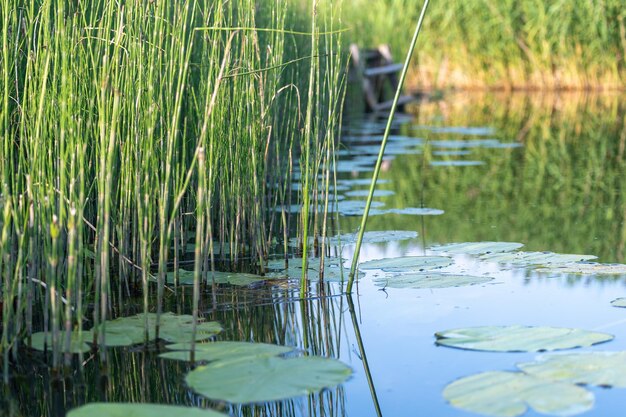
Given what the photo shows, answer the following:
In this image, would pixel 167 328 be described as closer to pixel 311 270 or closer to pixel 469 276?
pixel 311 270

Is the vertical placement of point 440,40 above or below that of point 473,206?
above

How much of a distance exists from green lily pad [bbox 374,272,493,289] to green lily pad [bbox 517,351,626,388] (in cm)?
60

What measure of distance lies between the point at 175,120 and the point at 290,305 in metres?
0.56

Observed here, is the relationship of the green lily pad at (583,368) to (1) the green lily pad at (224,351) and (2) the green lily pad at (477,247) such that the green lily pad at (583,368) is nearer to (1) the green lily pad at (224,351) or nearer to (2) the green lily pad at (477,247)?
(1) the green lily pad at (224,351)

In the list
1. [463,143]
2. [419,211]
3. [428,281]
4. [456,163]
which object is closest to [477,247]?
[428,281]

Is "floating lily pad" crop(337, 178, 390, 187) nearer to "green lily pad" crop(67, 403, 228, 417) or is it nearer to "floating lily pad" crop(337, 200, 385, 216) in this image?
"floating lily pad" crop(337, 200, 385, 216)

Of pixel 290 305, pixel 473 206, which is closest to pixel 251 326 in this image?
pixel 290 305

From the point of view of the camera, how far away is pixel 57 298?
171 centimetres

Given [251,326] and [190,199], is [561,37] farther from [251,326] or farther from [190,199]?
[251,326]

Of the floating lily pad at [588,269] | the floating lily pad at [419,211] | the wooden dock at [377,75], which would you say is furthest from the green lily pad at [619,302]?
the wooden dock at [377,75]

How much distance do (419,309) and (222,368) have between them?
62 centimetres

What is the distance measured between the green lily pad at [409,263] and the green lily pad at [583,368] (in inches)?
31.7

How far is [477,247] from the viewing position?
2740mm

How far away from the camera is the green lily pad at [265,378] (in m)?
1.55
